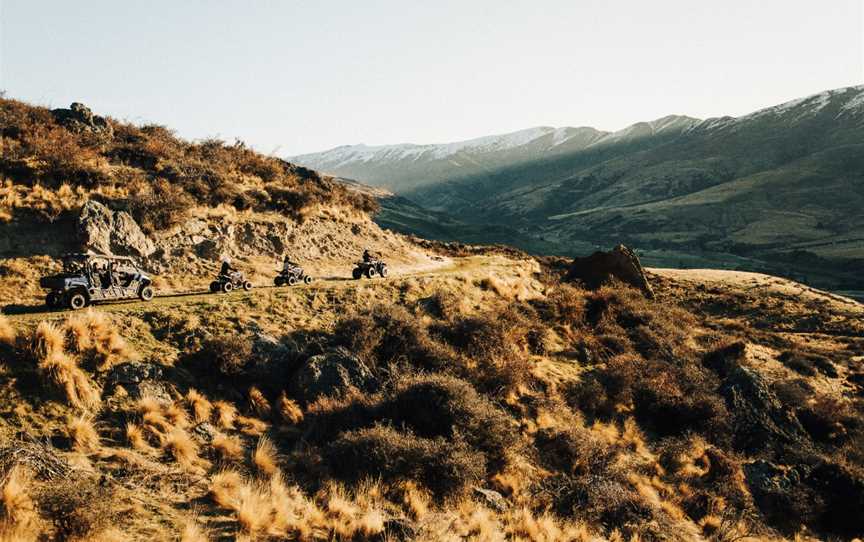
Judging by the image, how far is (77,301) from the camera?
13.5 metres

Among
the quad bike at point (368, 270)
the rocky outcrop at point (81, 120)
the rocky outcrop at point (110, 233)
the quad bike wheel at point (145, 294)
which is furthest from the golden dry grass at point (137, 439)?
the rocky outcrop at point (81, 120)

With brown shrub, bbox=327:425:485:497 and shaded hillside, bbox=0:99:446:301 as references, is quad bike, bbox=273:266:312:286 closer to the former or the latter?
shaded hillside, bbox=0:99:446:301

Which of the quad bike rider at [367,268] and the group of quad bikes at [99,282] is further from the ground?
the group of quad bikes at [99,282]

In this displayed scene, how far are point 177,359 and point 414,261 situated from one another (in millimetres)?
20306

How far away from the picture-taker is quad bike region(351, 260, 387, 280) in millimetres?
22781

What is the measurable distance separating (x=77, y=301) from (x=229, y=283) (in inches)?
189

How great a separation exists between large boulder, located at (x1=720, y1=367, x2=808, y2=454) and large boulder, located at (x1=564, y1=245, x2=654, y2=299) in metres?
14.4

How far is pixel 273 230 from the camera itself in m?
24.5

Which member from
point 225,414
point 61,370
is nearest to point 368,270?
point 225,414

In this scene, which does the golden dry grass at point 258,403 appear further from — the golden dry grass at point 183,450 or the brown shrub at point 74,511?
the brown shrub at point 74,511

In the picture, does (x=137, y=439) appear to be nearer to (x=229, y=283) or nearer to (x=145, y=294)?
(x=145, y=294)

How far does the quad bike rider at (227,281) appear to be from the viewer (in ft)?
56.4

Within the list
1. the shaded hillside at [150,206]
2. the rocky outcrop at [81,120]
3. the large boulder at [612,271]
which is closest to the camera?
the shaded hillside at [150,206]

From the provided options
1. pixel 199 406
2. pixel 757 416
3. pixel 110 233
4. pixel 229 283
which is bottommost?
pixel 757 416
